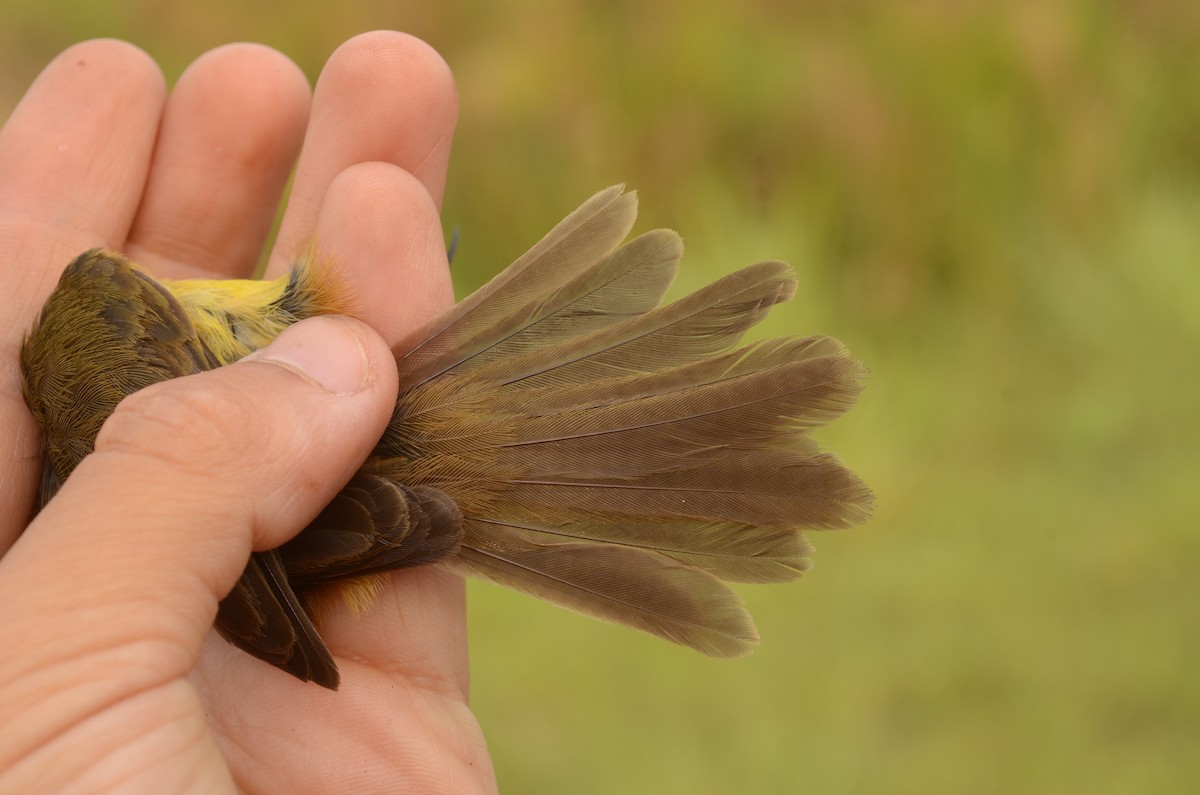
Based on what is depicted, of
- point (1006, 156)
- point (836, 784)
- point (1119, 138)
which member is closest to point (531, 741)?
point (836, 784)

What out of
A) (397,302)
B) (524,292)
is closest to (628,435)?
(524,292)

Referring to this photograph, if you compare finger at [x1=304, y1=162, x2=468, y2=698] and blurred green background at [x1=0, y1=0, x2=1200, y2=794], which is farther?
blurred green background at [x1=0, y1=0, x2=1200, y2=794]

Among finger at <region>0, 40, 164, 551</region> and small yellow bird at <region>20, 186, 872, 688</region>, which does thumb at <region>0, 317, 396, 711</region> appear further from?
finger at <region>0, 40, 164, 551</region>

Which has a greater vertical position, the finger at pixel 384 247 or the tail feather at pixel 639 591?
the finger at pixel 384 247

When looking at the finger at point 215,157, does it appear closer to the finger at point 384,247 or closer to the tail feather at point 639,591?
the finger at point 384,247

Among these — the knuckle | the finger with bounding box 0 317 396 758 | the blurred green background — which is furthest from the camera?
the blurred green background

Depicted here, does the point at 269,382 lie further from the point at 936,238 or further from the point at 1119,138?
the point at 1119,138

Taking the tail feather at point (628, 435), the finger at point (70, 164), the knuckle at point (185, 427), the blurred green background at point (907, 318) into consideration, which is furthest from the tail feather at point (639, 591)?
the finger at point (70, 164)

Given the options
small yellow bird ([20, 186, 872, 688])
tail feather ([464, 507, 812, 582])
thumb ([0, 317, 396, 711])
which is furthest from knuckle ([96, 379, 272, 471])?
tail feather ([464, 507, 812, 582])
